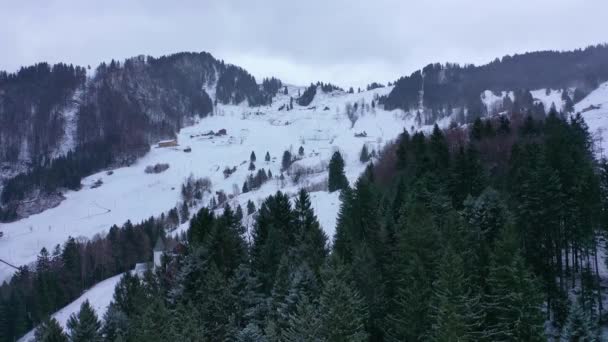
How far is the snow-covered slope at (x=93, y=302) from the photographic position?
2726 inches

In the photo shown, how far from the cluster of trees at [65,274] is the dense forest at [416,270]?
127 ft

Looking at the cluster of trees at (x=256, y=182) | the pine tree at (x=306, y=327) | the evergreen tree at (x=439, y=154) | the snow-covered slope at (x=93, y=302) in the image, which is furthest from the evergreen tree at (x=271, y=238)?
the cluster of trees at (x=256, y=182)

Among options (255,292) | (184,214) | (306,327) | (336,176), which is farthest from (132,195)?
(306,327)

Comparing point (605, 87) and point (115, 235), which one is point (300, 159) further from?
point (605, 87)

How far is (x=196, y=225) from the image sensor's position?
4631 cm

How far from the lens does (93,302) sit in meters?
73.2

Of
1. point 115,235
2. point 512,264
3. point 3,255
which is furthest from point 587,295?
point 3,255

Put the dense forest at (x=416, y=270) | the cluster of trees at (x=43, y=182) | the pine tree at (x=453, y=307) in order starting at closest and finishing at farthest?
1. the pine tree at (x=453, y=307)
2. the dense forest at (x=416, y=270)
3. the cluster of trees at (x=43, y=182)

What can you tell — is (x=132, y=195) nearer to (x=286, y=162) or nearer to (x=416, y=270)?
(x=286, y=162)

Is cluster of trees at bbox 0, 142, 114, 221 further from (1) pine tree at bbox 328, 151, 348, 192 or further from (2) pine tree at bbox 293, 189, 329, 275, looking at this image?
(2) pine tree at bbox 293, 189, 329, 275

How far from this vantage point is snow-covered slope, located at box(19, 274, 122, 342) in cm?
6925

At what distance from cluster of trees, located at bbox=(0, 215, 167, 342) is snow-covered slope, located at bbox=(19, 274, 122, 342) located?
2.59m

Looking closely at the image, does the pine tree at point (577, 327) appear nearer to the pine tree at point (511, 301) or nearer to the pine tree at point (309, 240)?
the pine tree at point (511, 301)

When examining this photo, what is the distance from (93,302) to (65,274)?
18.2 m
